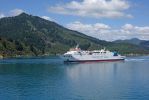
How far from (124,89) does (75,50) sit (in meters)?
120

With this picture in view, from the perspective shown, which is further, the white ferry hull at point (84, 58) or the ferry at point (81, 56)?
the ferry at point (81, 56)

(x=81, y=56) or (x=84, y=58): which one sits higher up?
(x=81, y=56)

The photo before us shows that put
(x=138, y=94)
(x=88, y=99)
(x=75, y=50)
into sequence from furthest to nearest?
(x=75, y=50) → (x=138, y=94) → (x=88, y=99)

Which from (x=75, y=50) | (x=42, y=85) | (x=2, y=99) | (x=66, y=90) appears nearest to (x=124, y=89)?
(x=66, y=90)

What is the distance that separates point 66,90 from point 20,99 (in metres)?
12.8

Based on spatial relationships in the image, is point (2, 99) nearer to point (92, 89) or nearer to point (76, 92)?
point (76, 92)

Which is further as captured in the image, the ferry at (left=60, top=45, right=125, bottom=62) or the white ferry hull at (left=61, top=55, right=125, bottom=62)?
the ferry at (left=60, top=45, right=125, bottom=62)

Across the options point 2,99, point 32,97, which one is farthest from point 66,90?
point 2,99

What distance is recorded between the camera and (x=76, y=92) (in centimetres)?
6681

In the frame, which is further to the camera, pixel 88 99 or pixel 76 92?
pixel 76 92

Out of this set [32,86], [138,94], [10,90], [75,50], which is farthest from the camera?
[75,50]

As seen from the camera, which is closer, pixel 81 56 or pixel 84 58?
pixel 81 56

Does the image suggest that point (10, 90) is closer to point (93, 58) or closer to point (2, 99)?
point (2, 99)

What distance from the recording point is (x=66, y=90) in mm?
70000
